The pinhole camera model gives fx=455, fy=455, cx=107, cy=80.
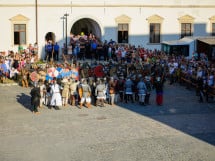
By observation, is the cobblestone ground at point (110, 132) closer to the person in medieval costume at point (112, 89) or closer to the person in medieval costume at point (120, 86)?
the person in medieval costume at point (112, 89)

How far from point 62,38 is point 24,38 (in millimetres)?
2962

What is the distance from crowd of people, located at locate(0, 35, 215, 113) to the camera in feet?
70.5

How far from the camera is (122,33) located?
3766 cm

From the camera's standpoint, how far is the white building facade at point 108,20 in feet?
115

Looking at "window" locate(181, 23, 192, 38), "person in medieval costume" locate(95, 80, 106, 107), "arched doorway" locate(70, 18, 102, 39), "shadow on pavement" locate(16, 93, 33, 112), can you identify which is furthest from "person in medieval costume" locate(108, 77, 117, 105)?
"window" locate(181, 23, 192, 38)

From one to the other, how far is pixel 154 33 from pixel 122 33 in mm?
2879

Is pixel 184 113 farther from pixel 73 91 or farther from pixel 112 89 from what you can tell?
pixel 73 91

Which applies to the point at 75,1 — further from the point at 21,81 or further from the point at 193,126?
the point at 193,126

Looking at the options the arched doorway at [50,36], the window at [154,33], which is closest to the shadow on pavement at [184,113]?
the arched doorway at [50,36]

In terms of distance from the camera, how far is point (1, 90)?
25.6 m

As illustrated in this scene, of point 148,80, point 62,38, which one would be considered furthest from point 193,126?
point 62,38

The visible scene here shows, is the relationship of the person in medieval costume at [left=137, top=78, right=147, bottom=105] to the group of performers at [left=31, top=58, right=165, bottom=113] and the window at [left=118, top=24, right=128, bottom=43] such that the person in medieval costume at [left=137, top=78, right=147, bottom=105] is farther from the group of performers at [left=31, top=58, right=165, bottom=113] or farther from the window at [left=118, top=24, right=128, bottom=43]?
the window at [left=118, top=24, right=128, bottom=43]

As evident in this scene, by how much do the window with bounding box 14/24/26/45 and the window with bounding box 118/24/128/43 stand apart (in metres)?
7.79

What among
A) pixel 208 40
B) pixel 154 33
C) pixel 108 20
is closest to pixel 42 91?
pixel 208 40
